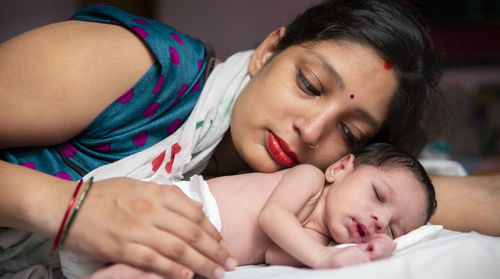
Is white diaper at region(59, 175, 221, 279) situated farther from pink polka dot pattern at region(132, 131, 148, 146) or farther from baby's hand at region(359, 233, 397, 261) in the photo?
baby's hand at region(359, 233, 397, 261)

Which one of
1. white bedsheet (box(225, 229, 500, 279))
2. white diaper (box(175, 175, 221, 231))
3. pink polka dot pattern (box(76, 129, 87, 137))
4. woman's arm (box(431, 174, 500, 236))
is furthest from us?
woman's arm (box(431, 174, 500, 236))

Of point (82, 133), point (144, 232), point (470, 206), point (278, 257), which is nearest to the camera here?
point (144, 232)

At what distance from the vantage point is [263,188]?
3.22ft

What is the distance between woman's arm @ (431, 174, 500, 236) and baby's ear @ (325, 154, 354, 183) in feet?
1.32

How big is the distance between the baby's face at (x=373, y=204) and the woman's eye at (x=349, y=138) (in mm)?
110

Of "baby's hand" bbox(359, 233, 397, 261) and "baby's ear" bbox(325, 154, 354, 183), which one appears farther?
"baby's ear" bbox(325, 154, 354, 183)

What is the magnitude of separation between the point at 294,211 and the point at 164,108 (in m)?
0.46

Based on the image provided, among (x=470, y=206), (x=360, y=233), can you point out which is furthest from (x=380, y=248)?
(x=470, y=206)

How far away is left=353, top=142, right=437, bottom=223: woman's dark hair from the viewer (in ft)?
3.34

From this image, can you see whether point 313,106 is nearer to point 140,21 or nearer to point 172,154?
point 172,154

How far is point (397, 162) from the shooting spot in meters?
1.02

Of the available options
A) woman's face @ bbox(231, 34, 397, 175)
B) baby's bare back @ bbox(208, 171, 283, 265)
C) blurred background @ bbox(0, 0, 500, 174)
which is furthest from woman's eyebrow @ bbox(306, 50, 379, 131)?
blurred background @ bbox(0, 0, 500, 174)

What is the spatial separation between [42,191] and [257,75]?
66 cm

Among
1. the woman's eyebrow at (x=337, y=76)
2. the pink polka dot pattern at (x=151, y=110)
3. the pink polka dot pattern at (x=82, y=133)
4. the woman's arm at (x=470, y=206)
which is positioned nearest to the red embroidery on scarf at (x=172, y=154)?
the pink polka dot pattern at (x=151, y=110)
